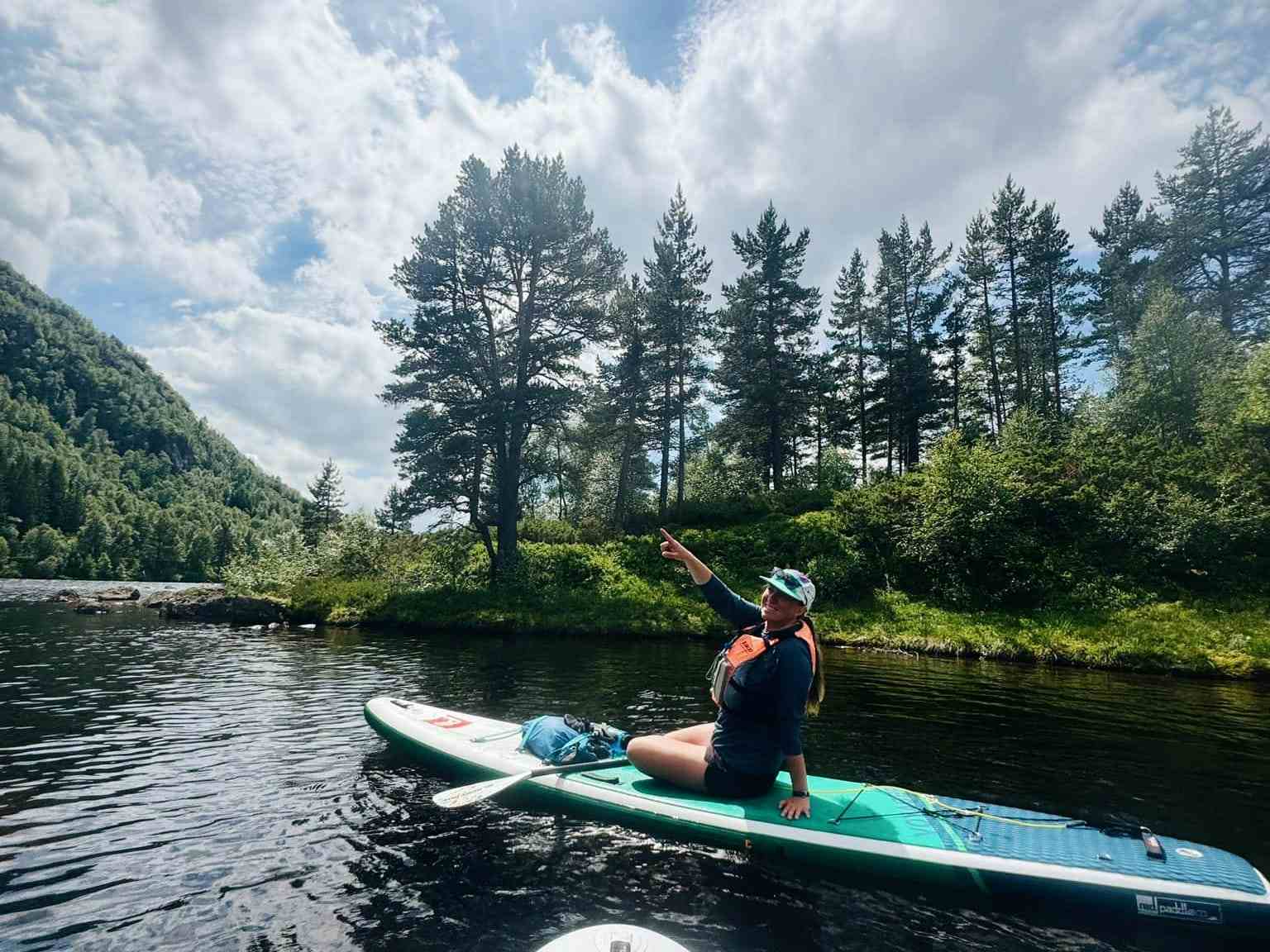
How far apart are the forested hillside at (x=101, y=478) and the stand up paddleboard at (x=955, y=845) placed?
51191 millimetres

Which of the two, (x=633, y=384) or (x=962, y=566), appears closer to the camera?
(x=962, y=566)

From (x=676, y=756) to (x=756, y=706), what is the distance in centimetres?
125

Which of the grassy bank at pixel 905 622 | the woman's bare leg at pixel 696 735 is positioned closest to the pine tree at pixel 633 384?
the grassy bank at pixel 905 622

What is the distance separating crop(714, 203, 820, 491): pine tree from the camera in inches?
1326

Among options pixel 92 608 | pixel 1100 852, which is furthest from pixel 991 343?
pixel 92 608

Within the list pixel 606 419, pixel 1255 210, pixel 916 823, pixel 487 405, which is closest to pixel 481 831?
pixel 916 823

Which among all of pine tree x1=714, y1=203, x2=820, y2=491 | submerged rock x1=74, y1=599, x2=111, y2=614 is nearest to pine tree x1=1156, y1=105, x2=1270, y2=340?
pine tree x1=714, y1=203, x2=820, y2=491

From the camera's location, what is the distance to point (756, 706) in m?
4.72

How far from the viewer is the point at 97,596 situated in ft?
107

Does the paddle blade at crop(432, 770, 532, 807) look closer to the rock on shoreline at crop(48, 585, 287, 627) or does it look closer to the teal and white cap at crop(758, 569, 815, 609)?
the teal and white cap at crop(758, 569, 815, 609)

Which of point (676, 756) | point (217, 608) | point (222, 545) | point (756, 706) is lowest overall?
point (217, 608)

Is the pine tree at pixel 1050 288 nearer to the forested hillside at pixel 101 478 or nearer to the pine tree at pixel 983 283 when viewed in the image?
the pine tree at pixel 983 283

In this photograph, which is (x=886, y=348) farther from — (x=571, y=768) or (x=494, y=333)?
(x=571, y=768)

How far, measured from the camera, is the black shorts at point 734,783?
16.7ft
